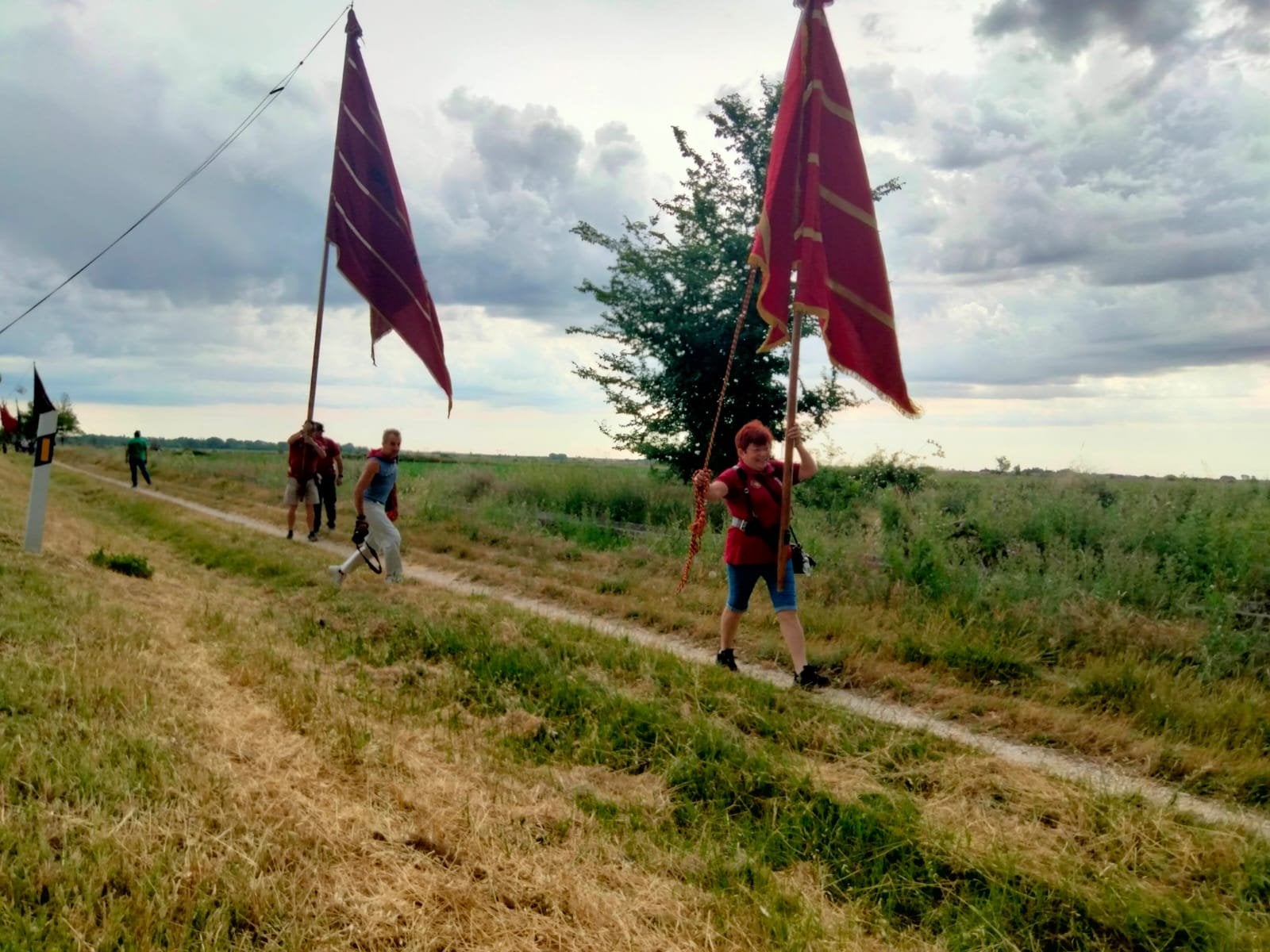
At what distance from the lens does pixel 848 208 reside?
6891 millimetres

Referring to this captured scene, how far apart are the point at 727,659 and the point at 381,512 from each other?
501 centimetres

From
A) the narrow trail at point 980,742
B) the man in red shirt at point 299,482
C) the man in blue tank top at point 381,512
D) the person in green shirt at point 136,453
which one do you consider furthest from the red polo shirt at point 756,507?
the person in green shirt at point 136,453

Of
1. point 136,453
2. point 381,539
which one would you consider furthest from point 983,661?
point 136,453

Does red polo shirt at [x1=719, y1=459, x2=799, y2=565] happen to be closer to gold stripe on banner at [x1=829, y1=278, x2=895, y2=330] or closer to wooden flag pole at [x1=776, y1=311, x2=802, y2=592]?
wooden flag pole at [x1=776, y1=311, x2=802, y2=592]

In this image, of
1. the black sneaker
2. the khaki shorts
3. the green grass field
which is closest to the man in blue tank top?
the green grass field

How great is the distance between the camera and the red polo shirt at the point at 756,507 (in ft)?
22.1

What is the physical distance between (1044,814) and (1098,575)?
5.50 metres

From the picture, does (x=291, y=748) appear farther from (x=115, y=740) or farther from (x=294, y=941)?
(x=294, y=941)

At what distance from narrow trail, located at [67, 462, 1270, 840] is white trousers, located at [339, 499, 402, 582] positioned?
1.08 metres

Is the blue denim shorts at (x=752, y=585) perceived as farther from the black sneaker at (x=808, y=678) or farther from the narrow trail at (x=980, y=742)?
the narrow trail at (x=980, y=742)

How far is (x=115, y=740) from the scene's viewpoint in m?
4.14

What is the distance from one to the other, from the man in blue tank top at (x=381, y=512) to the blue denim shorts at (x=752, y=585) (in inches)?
186

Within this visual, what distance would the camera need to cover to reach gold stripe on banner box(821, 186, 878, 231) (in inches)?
271

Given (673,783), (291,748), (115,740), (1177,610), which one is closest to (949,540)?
(1177,610)
